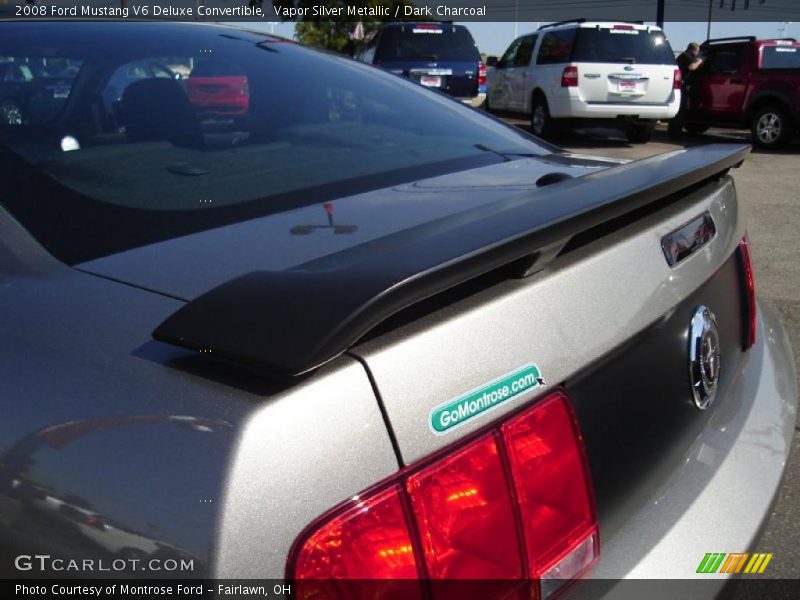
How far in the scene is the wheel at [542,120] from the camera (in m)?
13.1

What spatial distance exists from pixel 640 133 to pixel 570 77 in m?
2.05

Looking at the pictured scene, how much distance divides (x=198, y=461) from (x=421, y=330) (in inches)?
12.8

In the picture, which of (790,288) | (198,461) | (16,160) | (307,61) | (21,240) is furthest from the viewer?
(790,288)

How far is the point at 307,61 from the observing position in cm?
247

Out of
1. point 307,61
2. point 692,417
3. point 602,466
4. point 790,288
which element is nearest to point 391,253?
point 602,466

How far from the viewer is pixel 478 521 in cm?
105

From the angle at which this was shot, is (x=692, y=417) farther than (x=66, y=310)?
Yes

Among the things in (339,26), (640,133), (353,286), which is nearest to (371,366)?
(353,286)

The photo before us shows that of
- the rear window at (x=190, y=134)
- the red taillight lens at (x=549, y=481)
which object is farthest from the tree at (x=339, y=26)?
the red taillight lens at (x=549, y=481)

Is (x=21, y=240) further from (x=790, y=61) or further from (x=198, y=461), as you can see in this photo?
(x=790, y=61)

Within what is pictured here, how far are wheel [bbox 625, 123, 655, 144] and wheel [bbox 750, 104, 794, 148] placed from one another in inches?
66.4

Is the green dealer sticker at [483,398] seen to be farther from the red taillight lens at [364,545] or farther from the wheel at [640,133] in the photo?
the wheel at [640,133]

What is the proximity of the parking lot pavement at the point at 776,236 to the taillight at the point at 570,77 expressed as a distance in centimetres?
98

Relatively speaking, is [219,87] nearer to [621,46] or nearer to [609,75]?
[609,75]
